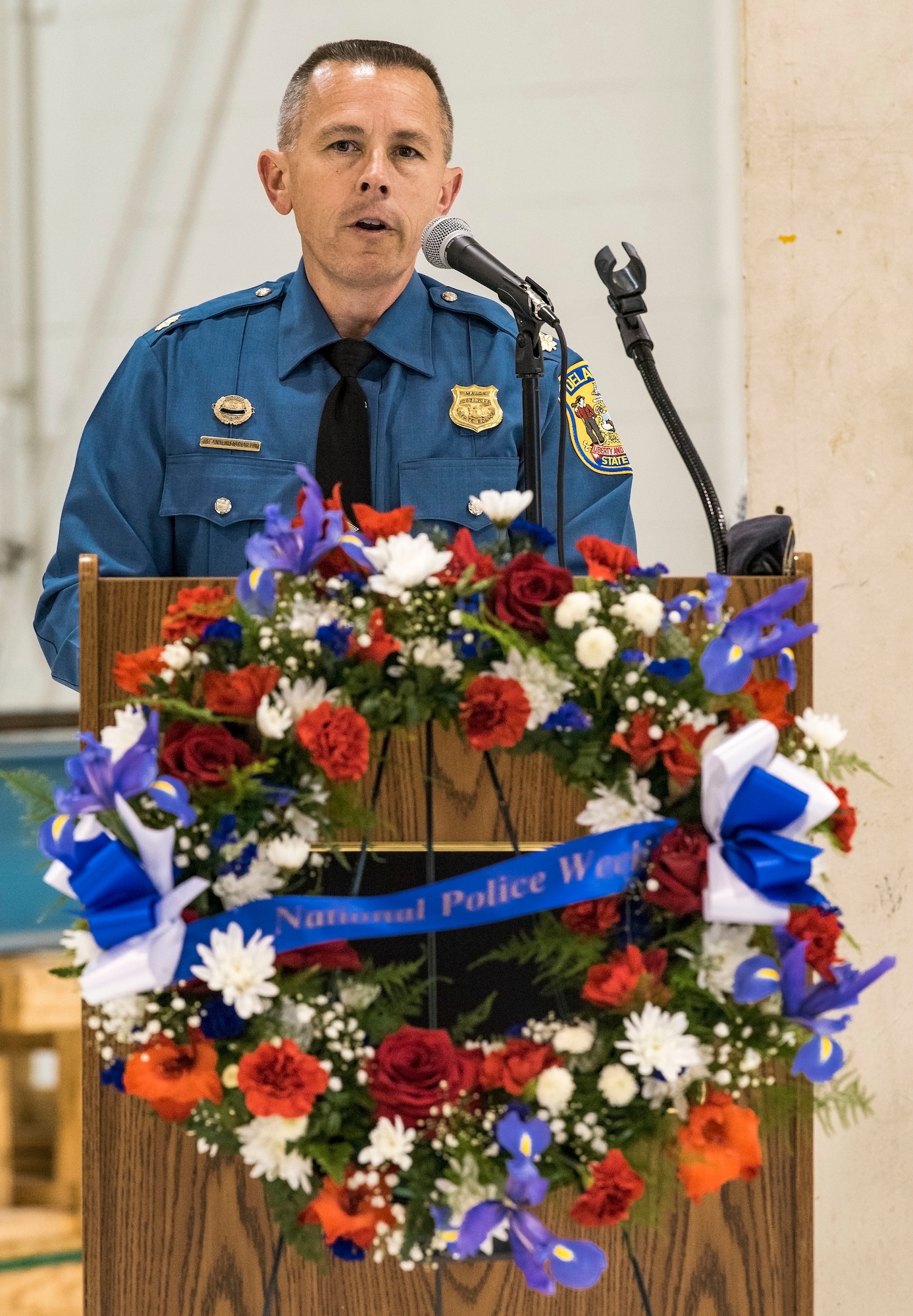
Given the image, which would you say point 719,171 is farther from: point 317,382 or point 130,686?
point 130,686

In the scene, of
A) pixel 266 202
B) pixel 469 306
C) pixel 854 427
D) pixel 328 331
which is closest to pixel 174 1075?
pixel 328 331

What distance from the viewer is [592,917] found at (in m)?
1.11

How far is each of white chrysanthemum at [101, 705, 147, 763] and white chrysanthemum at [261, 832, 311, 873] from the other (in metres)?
0.12

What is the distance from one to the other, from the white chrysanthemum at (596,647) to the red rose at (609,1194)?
353 mm

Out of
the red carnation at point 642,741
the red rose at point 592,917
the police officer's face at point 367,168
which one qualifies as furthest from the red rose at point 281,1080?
the police officer's face at point 367,168

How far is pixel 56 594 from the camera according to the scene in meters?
1.58

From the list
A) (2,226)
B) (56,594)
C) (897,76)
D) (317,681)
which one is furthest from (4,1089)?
(897,76)

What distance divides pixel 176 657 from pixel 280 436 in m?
0.71

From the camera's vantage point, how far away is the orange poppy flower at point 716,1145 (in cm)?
106

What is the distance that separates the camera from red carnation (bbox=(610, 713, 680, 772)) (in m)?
1.10

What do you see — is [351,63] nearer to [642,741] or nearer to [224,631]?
[224,631]

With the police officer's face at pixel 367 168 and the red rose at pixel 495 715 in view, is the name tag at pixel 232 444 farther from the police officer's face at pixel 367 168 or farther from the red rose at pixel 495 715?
the red rose at pixel 495 715

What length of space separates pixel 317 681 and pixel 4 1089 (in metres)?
1.99

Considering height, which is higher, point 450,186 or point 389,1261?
point 450,186
